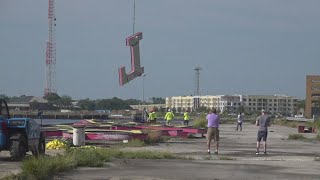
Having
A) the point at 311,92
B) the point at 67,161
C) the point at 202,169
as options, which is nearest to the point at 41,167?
the point at 67,161

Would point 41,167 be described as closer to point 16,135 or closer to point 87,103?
point 16,135

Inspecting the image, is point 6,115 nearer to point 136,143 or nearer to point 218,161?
point 218,161

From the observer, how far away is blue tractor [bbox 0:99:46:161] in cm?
1730

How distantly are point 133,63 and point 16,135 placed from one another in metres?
23.1

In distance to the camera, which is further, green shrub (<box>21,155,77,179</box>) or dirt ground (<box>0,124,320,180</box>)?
dirt ground (<box>0,124,320,180</box>)

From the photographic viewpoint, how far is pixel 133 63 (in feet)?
132

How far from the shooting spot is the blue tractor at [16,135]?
17297 millimetres

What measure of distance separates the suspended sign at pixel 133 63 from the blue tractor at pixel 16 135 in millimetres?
20674

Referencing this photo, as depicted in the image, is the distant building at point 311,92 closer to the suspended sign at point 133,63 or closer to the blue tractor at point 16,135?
the suspended sign at point 133,63

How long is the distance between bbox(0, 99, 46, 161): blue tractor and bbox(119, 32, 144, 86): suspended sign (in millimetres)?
20674

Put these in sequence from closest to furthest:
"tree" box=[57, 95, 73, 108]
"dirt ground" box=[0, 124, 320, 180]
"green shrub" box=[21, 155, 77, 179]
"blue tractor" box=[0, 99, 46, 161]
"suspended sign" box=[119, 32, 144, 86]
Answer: "green shrub" box=[21, 155, 77, 179]
"dirt ground" box=[0, 124, 320, 180]
"blue tractor" box=[0, 99, 46, 161]
"suspended sign" box=[119, 32, 144, 86]
"tree" box=[57, 95, 73, 108]

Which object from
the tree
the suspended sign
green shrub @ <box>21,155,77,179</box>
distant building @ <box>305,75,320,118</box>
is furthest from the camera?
distant building @ <box>305,75,320,118</box>

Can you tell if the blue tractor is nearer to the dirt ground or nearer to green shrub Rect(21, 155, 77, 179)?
the dirt ground

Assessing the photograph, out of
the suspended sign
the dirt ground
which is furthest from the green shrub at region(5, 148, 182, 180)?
the suspended sign
